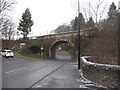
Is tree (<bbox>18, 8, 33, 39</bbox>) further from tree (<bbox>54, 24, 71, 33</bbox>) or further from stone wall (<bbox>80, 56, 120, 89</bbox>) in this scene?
stone wall (<bbox>80, 56, 120, 89</bbox>)

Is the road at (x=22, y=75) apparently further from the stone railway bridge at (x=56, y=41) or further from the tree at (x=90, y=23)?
the stone railway bridge at (x=56, y=41)

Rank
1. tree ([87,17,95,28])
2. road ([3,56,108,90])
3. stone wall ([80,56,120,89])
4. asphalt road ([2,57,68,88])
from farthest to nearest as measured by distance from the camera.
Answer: tree ([87,17,95,28]) → asphalt road ([2,57,68,88]) → road ([3,56,108,90]) → stone wall ([80,56,120,89])

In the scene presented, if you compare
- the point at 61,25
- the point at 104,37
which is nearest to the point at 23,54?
the point at 104,37

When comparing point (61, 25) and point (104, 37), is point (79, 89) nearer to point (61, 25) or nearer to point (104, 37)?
point (104, 37)

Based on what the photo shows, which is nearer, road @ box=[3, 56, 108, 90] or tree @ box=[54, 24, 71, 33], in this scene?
road @ box=[3, 56, 108, 90]

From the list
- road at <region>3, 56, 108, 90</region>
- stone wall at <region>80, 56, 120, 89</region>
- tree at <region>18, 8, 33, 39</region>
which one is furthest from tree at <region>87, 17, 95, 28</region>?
tree at <region>18, 8, 33, 39</region>

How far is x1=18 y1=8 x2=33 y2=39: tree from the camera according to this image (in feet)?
214

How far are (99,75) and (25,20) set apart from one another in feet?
192

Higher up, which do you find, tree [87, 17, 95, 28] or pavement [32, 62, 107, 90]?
tree [87, 17, 95, 28]

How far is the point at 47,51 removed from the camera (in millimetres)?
48750

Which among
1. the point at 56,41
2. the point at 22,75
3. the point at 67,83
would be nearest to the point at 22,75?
the point at 22,75

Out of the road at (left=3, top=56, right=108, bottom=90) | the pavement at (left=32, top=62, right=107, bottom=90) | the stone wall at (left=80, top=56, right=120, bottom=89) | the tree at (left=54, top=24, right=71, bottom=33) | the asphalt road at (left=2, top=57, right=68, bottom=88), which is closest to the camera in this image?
the stone wall at (left=80, top=56, right=120, bottom=89)

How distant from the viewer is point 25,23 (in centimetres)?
6494

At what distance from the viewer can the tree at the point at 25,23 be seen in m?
65.2
